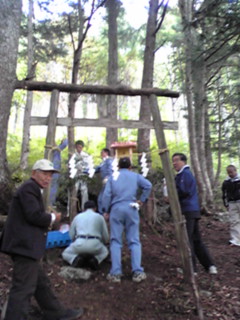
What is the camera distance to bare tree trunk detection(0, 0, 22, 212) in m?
6.26

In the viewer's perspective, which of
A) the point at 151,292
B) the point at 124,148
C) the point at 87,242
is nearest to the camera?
the point at 151,292

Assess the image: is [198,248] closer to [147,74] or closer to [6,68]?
[6,68]

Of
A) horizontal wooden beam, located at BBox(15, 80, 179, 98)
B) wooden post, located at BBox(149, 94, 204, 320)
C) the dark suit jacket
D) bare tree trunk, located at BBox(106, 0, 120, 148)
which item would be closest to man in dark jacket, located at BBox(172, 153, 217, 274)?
wooden post, located at BBox(149, 94, 204, 320)

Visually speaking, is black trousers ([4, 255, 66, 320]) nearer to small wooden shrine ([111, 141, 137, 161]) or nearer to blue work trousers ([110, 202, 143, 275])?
blue work trousers ([110, 202, 143, 275])

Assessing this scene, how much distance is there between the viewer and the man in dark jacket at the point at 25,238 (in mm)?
3570

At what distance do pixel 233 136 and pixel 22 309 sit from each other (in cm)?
1255

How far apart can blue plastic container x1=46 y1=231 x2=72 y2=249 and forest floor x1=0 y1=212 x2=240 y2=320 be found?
0.69 feet

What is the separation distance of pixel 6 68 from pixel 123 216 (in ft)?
11.8

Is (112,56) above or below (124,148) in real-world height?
above

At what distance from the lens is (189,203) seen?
592 cm

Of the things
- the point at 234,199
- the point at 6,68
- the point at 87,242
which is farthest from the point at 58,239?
the point at 234,199

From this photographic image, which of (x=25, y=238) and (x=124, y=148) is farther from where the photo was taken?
(x=124, y=148)

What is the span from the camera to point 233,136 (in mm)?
14250

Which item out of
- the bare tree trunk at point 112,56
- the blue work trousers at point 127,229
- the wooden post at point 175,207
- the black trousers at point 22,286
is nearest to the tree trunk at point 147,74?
the wooden post at point 175,207
